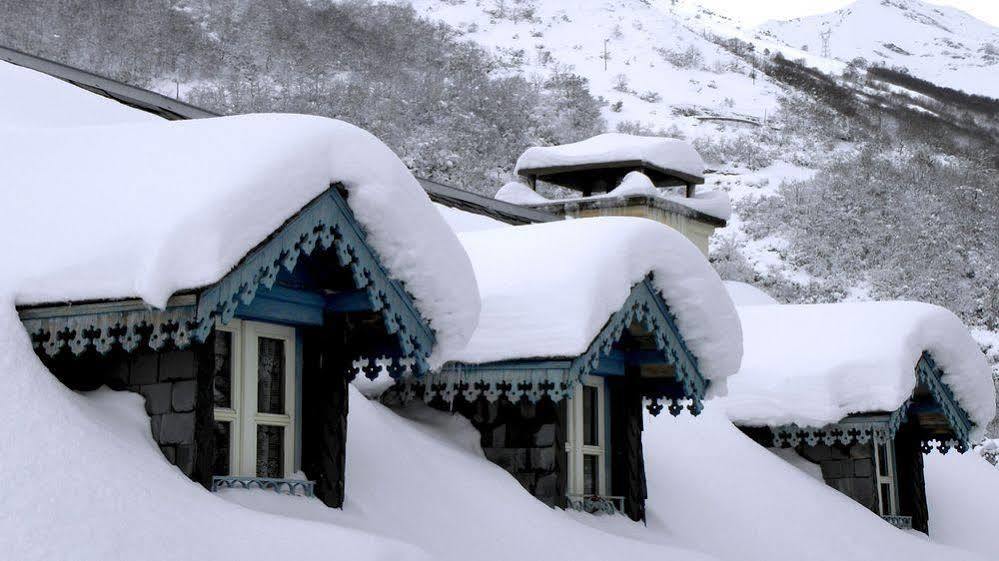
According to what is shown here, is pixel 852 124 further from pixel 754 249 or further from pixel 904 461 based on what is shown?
pixel 904 461

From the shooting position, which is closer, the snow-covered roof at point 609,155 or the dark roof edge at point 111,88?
the dark roof edge at point 111,88

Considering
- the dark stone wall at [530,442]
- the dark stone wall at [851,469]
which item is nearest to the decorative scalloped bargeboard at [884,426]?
the dark stone wall at [851,469]

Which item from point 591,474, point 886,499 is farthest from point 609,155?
point 591,474

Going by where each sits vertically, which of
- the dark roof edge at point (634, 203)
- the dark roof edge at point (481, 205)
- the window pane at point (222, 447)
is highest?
the dark roof edge at point (634, 203)

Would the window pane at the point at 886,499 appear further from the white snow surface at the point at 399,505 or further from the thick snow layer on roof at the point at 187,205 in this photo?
the thick snow layer on roof at the point at 187,205

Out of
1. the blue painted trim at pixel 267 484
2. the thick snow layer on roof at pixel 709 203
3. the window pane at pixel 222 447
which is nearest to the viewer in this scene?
the blue painted trim at pixel 267 484

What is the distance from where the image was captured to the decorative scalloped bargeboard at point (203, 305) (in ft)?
18.1

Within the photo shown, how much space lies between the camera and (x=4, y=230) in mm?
5902

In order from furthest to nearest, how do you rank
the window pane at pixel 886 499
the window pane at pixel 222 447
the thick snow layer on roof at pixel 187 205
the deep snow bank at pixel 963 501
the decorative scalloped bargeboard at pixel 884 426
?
the deep snow bank at pixel 963 501 < the window pane at pixel 886 499 < the decorative scalloped bargeboard at pixel 884 426 < the window pane at pixel 222 447 < the thick snow layer on roof at pixel 187 205

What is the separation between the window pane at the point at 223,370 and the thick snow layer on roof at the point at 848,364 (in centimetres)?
658

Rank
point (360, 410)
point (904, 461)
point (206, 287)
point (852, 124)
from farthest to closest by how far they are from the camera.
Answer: point (852, 124)
point (904, 461)
point (360, 410)
point (206, 287)

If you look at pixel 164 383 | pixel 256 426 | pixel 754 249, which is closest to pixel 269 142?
pixel 164 383

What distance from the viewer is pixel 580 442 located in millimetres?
9586

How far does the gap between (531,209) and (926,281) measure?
64.9 ft
